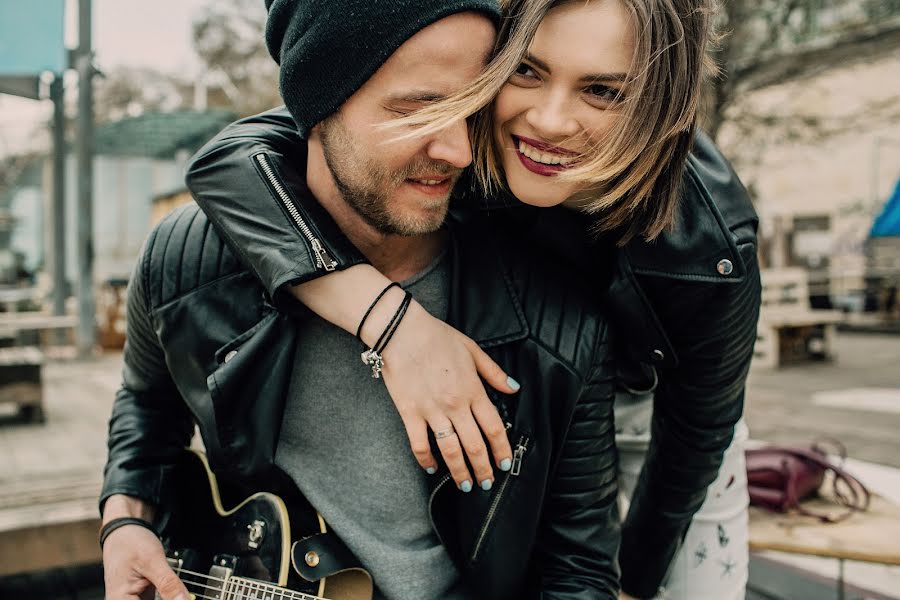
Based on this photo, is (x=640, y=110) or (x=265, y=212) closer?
(x=640, y=110)

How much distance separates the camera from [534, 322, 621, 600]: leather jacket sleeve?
64.2 inches

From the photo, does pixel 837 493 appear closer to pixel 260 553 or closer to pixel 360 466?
pixel 360 466

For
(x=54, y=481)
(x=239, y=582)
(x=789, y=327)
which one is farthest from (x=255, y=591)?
(x=789, y=327)

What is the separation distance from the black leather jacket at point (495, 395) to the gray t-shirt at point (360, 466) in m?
0.06

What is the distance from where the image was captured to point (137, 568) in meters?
1.63

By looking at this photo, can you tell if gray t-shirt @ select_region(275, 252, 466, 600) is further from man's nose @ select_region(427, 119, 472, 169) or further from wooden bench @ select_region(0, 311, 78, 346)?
wooden bench @ select_region(0, 311, 78, 346)

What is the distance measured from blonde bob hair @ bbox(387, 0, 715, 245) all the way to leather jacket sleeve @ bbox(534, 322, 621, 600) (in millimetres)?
305

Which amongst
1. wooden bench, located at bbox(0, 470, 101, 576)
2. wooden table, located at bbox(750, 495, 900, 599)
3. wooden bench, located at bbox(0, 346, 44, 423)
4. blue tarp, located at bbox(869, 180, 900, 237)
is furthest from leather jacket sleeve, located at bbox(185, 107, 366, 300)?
blue tarp, located at bbox(869, 180, 900, 237)

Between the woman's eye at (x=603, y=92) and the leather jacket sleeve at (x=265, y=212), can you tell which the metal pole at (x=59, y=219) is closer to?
the leather jacket sleeve at (x=265, y=212)

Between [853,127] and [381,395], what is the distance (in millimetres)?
12417

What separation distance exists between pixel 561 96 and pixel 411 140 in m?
0.29

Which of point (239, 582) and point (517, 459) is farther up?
point (517, 459)

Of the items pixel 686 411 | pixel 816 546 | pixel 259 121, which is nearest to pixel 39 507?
pixel 259 121

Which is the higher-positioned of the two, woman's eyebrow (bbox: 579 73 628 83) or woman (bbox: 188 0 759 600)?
woman's eyebrow (bbox: 579 73 628 83)
